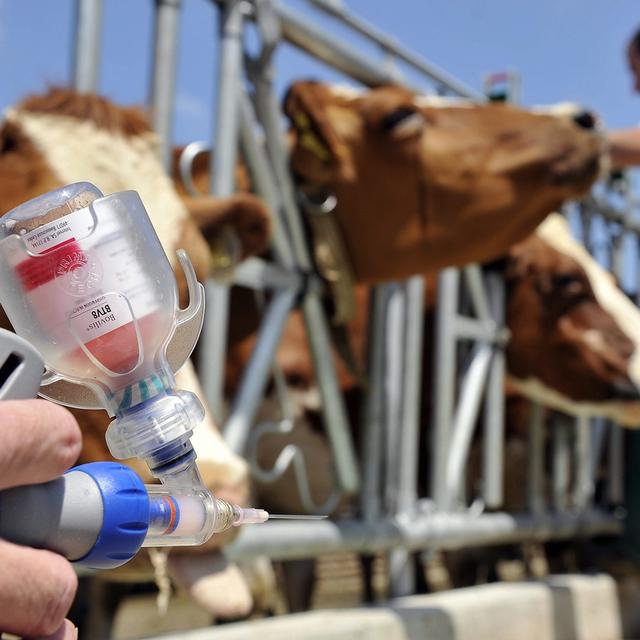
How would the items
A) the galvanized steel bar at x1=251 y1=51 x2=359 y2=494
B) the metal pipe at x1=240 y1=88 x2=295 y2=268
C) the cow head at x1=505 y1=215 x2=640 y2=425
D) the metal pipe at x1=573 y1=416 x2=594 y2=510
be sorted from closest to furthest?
the metal pipe at x1=240 y1=88 x2=295 y2=268 < the galvanized steel bar at x1=251 y1=51 x2=359 y2=494 < the cow head at x1=505 y1=215 x2=640 y2=425 < the metal pipe at x1=573 y1=416 x2=594 y2=510

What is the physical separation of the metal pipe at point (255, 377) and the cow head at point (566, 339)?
4.39 feet

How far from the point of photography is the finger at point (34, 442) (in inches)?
14.2

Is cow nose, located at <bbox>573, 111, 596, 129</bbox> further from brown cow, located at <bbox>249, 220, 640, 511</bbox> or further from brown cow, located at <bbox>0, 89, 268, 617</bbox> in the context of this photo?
brown cow, located at <bbox>0, 89, 268, 617</bbox>

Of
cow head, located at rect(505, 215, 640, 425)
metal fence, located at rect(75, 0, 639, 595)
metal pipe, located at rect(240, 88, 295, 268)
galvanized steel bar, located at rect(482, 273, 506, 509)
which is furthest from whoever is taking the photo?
cow head, located at rect(505, 215, 640, 425)

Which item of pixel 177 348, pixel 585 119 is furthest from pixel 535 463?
pixel 177 348

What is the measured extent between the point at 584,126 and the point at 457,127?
1.08 feet

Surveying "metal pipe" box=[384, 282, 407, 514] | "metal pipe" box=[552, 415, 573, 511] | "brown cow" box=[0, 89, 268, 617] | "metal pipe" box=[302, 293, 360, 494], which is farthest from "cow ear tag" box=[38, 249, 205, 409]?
"metal pipe" box=[552, 415, 573, 511]

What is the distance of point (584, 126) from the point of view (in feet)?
8.47

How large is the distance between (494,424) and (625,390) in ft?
1.42

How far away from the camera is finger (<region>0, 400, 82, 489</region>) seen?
0.36 meters

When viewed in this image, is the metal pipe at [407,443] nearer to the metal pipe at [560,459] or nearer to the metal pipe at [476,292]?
the metal pipe at [476,292]

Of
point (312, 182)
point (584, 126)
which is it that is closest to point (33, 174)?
point (312, 182)

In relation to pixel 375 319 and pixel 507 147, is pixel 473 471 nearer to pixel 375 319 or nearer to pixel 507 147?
pixel 375 319

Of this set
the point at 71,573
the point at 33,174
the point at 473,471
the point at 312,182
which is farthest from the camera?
the point at 473,471
